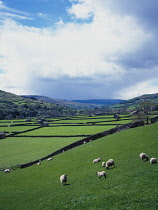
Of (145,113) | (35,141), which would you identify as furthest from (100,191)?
(145,113)

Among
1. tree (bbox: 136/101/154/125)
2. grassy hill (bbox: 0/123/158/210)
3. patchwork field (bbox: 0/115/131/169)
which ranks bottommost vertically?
patchwork field (bbox: 0/115/131/169)

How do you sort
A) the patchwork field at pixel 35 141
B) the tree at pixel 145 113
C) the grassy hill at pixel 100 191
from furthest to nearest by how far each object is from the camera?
the tree at pixel 145 113
the patchwork field at pixel 35 141
the grassy hill at pixel 100 191

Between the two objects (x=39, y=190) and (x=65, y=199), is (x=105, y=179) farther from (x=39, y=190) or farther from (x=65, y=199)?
(x=39, y=190)

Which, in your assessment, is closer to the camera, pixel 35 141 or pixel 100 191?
pixel 100 191

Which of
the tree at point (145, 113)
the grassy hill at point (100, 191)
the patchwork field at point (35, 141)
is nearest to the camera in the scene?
the grassy hill at point (100, 191)

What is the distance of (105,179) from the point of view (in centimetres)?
1691

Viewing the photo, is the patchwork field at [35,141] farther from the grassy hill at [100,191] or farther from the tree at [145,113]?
the grassy hill at [100,191]

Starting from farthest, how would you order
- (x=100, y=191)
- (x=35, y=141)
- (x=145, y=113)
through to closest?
(x=145, y=113) < (x=35, y=141) < (x=100, y=191)

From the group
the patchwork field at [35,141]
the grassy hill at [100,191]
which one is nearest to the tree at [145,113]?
the patchwork field at [35,141]

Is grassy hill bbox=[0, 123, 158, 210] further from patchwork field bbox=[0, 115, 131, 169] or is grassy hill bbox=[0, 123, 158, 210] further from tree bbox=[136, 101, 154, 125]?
tree bbox=[136, 101, 154, 125]

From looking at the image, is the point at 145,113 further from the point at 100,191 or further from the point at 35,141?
the point at 100,191

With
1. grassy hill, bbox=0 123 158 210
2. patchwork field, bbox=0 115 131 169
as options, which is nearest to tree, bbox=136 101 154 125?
patchwork field, bbox=0 115 131 169

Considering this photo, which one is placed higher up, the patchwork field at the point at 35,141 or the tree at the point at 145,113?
the tree at the point at 145,113

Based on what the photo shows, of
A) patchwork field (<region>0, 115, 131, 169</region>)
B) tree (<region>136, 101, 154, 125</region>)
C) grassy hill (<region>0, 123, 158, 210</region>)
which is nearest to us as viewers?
grassy hill (<region>0, 123, 158, 210</region>)
